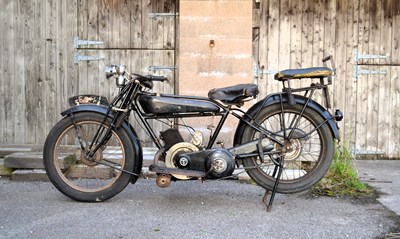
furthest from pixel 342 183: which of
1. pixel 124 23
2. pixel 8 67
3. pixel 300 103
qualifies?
pixel 8 67

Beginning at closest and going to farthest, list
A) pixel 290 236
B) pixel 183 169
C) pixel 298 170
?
pixel 290 236, pixel 183 169, pixel 298 170

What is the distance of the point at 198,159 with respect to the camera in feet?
13.3

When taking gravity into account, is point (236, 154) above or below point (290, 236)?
above

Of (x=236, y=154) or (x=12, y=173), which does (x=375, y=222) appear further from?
(x=12, y=173)

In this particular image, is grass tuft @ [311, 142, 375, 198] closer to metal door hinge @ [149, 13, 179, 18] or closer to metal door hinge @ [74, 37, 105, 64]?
metal door hinge @ [149, 13, 179, 18]

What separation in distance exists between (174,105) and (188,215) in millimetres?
955

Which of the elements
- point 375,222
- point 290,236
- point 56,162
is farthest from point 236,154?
point 56,162

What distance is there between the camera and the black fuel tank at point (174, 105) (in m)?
4.09

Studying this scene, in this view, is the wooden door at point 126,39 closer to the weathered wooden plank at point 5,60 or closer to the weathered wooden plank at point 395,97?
the weathered wooden plank at point 5,60

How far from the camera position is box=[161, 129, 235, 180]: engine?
4.03 metres

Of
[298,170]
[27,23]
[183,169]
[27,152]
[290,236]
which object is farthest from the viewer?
[27,23]

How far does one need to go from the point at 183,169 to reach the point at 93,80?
9.08 feet

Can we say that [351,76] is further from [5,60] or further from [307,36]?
[5,60]

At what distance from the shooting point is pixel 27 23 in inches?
247
